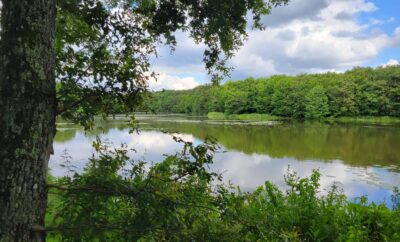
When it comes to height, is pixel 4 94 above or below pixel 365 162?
above

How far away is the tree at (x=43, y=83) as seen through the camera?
2246mm

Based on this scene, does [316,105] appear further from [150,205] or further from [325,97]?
[150,205]

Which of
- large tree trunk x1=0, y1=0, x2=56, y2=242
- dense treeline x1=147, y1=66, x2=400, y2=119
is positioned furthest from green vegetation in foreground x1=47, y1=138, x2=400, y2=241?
dense treeline x1=147, y1=66, x2=400, y2=119

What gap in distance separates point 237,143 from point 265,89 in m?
71.4

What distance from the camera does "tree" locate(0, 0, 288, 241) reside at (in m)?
2.25

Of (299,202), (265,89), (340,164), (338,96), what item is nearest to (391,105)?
(338,96)

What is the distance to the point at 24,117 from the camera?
2271 mm

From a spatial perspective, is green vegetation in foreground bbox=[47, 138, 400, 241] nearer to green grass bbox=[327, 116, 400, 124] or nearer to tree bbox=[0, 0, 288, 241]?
tree bbox=[0, 0, 288, 241]

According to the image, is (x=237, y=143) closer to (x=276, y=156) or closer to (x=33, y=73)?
(x=276, y=156)

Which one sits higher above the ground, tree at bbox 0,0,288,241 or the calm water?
tree at bbox 0,0,288,241

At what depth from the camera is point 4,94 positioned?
227cm

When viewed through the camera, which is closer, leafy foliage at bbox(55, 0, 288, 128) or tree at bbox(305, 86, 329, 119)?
leafy foliage at bbox(55, 0, 288, 128)

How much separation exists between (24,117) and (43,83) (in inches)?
9.5

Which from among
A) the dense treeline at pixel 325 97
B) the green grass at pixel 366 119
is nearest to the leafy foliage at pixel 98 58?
the dense treeline at pixel 325 97
